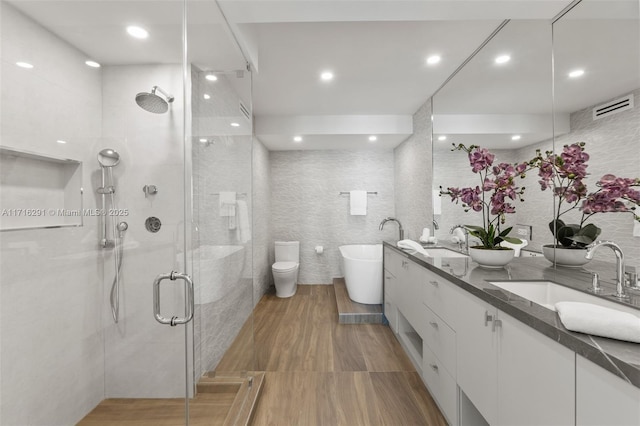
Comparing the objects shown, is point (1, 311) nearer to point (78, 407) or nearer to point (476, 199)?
point (78, 407)

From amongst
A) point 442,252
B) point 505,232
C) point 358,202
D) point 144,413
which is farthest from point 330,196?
point 144,413

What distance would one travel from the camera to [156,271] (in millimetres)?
1050

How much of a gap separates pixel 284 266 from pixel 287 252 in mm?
347

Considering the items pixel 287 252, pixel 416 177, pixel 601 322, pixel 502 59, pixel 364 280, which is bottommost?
pixel 364 280

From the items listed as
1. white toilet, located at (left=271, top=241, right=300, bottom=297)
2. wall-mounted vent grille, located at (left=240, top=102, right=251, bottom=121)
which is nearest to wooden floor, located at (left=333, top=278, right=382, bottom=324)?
white toilet, located at (left=271, top=241, right=300, bottom=297)

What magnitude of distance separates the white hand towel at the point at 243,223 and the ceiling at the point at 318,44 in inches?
32.2

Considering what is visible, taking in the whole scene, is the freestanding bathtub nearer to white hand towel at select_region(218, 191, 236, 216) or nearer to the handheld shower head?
white hand towel at select_region(218, 191, 236, 216)

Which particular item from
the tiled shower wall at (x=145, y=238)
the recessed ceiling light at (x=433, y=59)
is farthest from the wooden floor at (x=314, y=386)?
the recessed ceiling light at (x=433, y=59)

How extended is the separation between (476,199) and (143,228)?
1791mm

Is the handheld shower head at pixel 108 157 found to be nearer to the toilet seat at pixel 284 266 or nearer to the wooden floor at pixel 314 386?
the wooden floor at pixel 314 386

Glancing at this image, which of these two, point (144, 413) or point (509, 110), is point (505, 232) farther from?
point (144, 413)

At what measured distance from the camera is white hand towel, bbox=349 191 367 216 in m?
4.19

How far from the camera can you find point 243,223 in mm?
1916

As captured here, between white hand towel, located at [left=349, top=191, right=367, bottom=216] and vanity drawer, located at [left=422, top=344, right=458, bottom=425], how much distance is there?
2.61 meters
